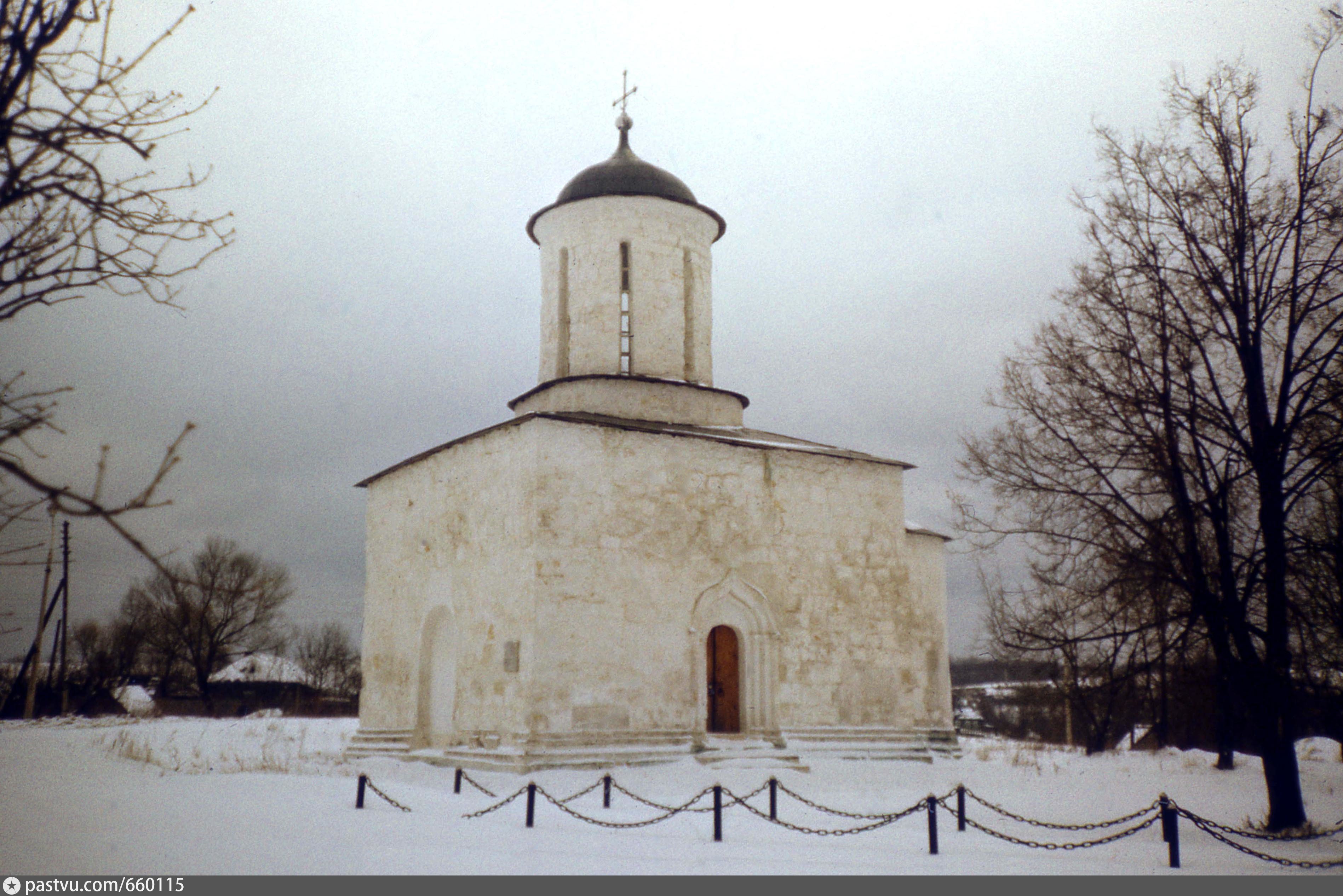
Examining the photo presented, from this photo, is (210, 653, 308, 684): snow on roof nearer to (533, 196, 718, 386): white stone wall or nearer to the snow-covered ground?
the snow-covered ground

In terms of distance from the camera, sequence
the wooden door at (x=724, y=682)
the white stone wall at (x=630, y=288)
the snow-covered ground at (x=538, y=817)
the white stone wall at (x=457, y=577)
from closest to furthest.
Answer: the snow-covered ground at (x=538, y=817), the white stone wall at (x=457, y=577), the wooden door at (x=724, y=682), the white stone wall at (x=630, y=288)

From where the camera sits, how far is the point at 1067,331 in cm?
1209

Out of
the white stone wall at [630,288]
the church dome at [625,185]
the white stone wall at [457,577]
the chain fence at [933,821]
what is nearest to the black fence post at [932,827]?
the chain fence at [933,821]

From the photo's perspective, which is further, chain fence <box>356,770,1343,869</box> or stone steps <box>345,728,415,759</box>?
stone steps <box>345,728,415,759</box>

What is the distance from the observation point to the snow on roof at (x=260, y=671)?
→ 39625mm

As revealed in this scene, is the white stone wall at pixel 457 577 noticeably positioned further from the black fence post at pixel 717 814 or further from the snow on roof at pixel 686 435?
the black fence post at pixel 717 814

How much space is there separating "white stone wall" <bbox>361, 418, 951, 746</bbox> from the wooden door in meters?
0.39

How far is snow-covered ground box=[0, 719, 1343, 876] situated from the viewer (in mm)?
6559

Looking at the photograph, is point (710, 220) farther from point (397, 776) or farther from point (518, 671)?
point (397, 776)

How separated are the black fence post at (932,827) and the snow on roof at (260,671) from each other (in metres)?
37.7

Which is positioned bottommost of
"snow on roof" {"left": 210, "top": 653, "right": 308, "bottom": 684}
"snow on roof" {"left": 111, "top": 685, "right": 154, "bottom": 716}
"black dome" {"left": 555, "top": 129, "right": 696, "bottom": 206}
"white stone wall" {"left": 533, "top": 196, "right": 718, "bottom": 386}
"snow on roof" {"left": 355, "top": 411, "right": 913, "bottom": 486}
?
"snow on roof" {"left": 111, "top": 685, "right": 154, "bottom": 716}

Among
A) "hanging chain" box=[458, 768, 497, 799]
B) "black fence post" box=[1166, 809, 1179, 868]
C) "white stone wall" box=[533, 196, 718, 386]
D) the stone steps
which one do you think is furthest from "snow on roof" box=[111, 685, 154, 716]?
"black fence post" box=[1166, 809, 1179, 868]

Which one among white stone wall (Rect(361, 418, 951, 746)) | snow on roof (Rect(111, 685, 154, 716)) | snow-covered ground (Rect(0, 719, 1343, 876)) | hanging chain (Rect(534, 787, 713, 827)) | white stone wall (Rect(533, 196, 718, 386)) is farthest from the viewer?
snow on roof (Rect(111, 685, 154, 716))

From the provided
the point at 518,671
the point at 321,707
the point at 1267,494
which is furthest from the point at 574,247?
the point at 321,707
